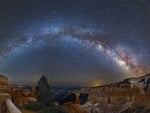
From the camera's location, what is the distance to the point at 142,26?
3.14m

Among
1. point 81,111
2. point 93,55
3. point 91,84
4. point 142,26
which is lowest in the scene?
point 81,111

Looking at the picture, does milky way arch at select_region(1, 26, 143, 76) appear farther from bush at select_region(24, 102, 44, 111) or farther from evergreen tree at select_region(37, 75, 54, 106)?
bush at select_region(24, 102, 44, 111)

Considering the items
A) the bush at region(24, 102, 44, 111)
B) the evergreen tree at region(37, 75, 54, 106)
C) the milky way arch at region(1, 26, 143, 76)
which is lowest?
the bush at region(24, 102, 44, 111)

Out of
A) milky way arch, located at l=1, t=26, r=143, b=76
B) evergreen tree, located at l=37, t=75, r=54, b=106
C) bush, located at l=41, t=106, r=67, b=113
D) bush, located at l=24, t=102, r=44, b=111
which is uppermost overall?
milky way arch, located at l=1, t=26, r=143, b=76

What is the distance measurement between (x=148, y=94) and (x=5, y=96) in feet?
3.41

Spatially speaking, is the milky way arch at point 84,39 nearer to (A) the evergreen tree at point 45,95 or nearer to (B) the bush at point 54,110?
(A) the evergreen tree at point 45,95

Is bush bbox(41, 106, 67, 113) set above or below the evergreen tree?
below

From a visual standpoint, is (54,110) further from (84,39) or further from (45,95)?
(84,39)

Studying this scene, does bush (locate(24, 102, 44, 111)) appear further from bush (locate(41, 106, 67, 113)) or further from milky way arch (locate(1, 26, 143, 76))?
milky way arch (locate(1, 26, 143, 76))

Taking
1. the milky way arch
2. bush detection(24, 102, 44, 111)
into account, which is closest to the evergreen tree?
bush detection(24, 102, 44, 111)

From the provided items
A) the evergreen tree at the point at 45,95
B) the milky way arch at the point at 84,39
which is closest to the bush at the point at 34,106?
the evergreen tree at the point at 45,95

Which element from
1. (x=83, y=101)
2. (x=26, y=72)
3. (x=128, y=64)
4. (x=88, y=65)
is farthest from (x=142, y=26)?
(x=26, y=72)

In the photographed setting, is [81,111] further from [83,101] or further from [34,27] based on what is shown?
[34,27]

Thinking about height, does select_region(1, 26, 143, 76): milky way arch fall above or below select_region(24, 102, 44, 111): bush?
above
